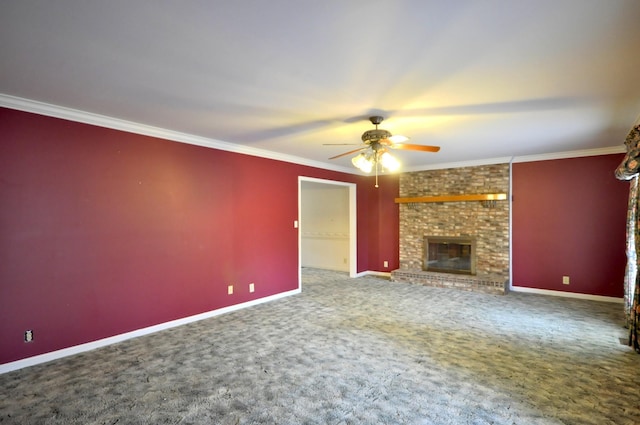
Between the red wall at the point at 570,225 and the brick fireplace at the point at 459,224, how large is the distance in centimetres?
26

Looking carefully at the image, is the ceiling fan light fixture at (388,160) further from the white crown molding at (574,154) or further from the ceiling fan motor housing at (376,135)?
the white crown molding at (574,154)

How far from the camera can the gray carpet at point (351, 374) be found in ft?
7.47

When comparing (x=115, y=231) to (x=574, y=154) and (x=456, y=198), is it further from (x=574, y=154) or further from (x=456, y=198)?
(x=574, y=154)

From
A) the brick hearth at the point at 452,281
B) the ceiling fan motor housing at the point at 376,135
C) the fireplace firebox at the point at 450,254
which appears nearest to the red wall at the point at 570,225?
the brick hearth at the point at 452,281

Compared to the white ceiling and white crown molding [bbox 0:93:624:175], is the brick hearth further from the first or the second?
the white ceiling

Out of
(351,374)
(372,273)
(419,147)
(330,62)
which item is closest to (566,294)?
(372,273)

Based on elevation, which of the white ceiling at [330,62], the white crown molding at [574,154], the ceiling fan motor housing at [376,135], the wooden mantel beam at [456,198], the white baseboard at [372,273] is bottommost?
the white baseboard at [372,273]

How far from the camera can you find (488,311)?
470cm

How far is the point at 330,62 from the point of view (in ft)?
7.57

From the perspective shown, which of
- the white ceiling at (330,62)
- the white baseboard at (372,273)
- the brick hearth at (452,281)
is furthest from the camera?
the white baseboard at (372,273)

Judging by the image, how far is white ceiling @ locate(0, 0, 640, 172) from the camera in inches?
68.9

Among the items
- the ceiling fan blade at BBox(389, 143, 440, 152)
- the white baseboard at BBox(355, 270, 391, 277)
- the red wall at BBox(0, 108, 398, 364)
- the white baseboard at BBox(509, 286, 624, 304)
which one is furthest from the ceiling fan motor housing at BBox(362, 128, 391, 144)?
the white baseboard at BBox(355, 270, 391, 277)

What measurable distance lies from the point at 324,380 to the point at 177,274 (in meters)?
2.47

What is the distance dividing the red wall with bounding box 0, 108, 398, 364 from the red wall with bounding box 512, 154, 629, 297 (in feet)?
14.9
